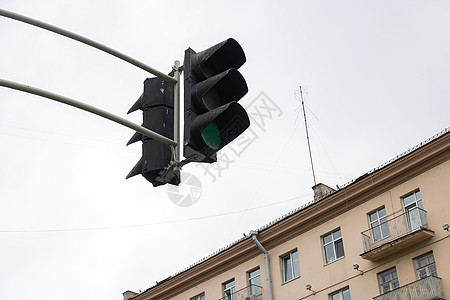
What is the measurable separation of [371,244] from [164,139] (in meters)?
22.0

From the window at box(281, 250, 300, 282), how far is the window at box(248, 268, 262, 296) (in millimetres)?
1328

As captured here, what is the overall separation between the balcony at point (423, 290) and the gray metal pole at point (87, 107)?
1989cm

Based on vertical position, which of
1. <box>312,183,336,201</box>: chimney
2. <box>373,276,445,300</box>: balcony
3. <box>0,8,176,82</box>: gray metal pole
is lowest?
<box>0,8,176,82</box>: gray metal pole

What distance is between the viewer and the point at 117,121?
5957 mm

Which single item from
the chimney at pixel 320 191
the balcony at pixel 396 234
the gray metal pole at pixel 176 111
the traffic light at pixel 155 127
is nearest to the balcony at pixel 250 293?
the chimney at pixel 320 191

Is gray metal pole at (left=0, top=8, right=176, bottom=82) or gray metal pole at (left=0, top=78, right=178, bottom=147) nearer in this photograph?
gray metal pole at (left=0, top=78, right=178, bottom=147)

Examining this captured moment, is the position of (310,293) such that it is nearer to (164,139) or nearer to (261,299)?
(261,299)

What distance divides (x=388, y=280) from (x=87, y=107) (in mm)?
22375

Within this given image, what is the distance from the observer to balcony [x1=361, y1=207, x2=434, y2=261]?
2553cm

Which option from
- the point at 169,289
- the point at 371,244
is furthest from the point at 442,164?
the point at 169,289

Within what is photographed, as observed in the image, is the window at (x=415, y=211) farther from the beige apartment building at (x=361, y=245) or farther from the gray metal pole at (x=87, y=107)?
→ the gray metal pole at (x=87, y=107)

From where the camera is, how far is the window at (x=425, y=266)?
25156mm

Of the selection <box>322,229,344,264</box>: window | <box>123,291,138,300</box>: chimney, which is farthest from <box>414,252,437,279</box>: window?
<box>123,291,138,300</box>: chimney

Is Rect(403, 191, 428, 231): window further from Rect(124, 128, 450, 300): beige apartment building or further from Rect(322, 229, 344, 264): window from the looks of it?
Rect(322, 229, 344, 264): window
